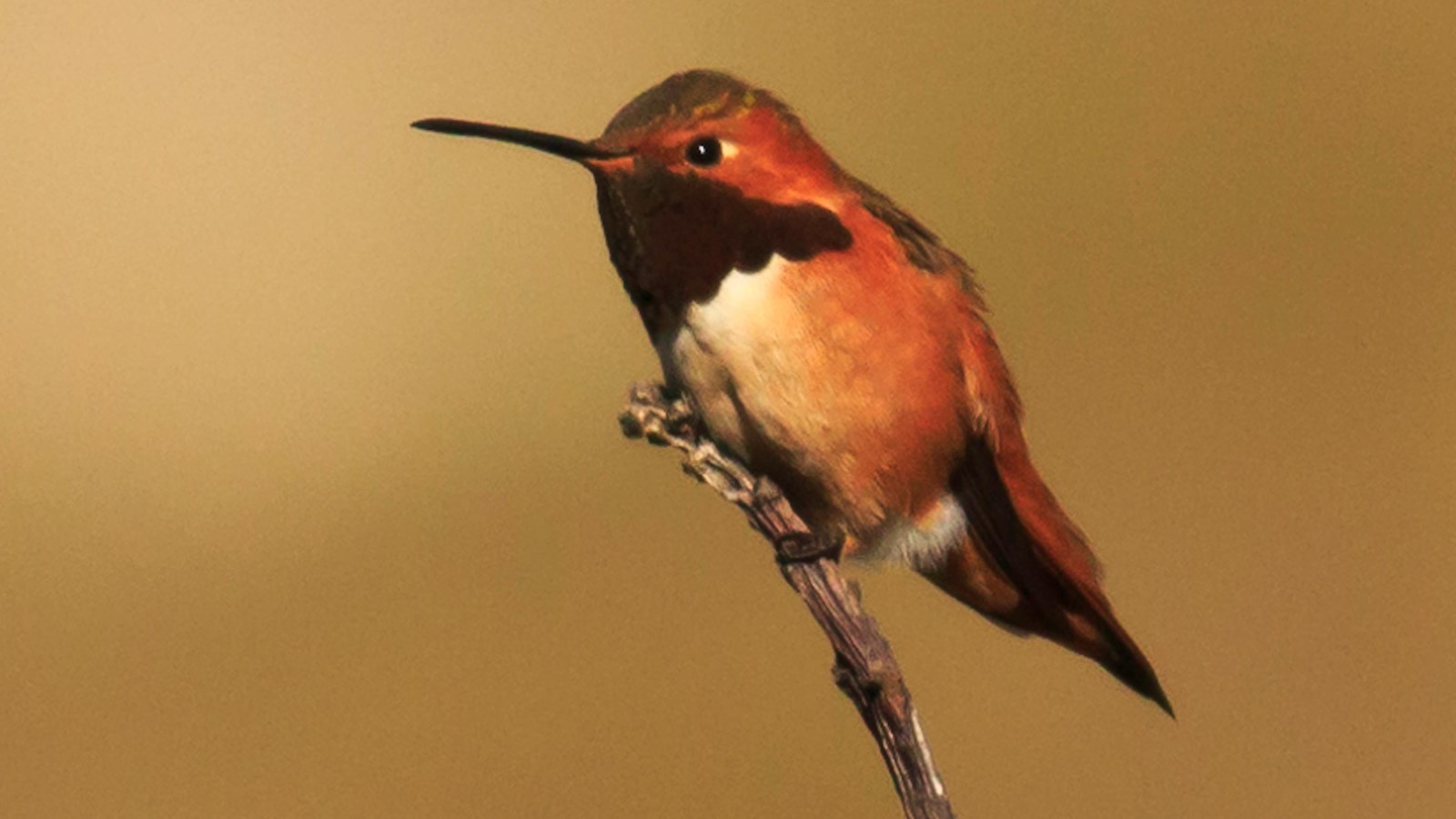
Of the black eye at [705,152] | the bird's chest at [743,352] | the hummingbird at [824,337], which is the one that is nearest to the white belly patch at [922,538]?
the hummingbird at [824,337]

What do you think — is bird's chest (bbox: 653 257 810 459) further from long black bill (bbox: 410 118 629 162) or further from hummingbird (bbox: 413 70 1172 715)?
long black bill (bbox: 410 118 629 162)

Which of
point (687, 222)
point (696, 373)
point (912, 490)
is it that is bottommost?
point (912, 490)

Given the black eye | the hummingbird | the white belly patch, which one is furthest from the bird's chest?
the white belly patch

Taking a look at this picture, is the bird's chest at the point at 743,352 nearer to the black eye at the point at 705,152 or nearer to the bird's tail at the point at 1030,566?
the black eye at the point at 705,152

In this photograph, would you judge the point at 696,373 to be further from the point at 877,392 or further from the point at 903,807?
the point at 903,807

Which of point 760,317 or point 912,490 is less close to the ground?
point 760,317

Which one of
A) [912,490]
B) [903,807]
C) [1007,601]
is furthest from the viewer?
[1007,601]

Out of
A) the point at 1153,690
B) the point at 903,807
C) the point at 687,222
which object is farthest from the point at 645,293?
the point at 1153,690

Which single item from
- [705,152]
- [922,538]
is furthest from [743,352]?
[922,538]
